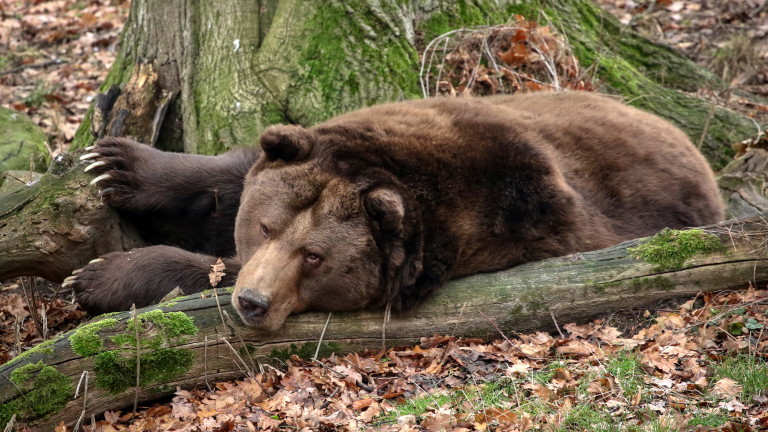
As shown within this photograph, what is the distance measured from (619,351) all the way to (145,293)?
3322mm

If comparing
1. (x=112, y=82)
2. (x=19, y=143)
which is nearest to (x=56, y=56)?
(x=19, y=143)

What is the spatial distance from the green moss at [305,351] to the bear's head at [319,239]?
0.23 metres

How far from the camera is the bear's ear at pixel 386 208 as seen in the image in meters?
5.10

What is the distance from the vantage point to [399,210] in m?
5.11

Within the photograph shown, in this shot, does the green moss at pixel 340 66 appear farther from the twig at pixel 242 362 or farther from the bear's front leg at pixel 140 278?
the twig at pixel 242 362

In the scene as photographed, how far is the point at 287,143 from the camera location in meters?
5.47

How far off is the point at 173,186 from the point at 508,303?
295 cm

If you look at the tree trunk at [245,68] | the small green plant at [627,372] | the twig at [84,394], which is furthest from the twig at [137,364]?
the tree trunk at [245,68]

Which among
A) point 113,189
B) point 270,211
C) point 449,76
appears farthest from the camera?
point 449,76

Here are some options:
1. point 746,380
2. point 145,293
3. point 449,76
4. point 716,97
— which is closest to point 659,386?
point 746,380

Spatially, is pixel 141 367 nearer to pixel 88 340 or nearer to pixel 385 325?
pixel 88 340

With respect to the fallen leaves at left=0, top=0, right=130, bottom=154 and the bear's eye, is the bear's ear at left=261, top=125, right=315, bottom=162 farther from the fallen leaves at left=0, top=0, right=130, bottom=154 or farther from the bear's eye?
the fallen leaves at left=0, top=0, right=130, bottom=154

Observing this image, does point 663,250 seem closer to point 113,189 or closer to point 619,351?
point 619,351

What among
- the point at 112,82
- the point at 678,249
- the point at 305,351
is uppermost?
the point at 112,82
